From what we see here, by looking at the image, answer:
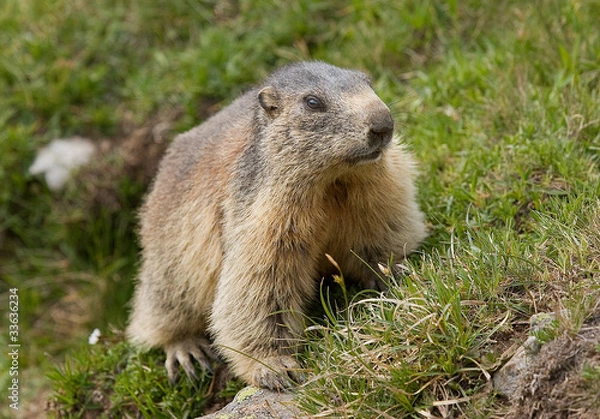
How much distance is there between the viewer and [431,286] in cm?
452

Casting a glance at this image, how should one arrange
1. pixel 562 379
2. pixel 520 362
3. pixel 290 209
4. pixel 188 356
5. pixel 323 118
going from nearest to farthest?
pixel 562 379 < pixel 520 362 < pixel 323 118 < pixel 290 209 < pixel 188 356

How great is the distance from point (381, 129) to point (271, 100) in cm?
90

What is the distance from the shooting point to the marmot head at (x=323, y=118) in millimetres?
4816

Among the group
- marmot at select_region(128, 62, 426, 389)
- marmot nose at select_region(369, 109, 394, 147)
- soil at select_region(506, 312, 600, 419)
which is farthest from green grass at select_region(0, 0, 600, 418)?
marmot nose at select_region(369, 109, 394, 147)

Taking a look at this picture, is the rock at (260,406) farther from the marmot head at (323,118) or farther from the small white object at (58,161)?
the small white object at (58,161)

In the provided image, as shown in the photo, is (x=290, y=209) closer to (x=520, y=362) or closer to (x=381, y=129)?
(x=381, y=129)

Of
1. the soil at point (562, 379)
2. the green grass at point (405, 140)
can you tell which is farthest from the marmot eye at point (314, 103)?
Answer: the soil at point (562, 379)

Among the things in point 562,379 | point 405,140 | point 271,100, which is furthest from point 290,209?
point 405,140

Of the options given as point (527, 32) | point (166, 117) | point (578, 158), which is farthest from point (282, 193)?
point (166, 117)

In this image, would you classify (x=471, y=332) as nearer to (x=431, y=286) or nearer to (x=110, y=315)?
(x=431, y=286)

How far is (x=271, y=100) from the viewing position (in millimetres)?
5309

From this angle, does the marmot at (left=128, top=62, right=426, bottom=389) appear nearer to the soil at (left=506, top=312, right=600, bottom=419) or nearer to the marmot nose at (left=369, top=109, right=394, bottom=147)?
the marmot nose at (left=369, top=109, right=394, bottom=147)

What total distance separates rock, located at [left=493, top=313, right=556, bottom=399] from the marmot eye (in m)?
1.86

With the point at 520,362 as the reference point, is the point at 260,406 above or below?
below
